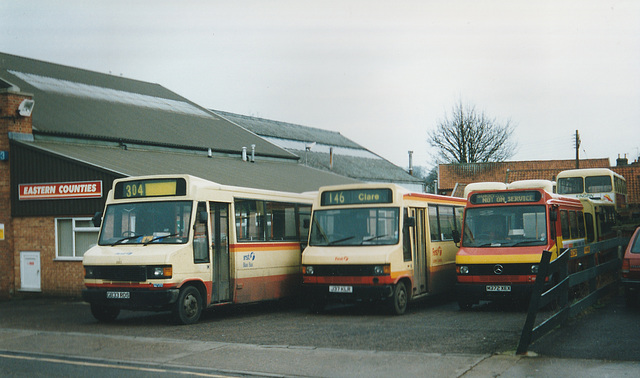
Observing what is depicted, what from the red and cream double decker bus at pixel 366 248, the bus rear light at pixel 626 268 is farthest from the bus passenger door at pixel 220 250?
the bus rear light at pixel 626 268

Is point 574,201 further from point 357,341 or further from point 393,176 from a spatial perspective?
point 393,176

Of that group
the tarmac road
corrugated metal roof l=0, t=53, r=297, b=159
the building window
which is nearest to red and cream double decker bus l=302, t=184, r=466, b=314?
the tarmac road

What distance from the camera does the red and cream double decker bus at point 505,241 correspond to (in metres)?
14.7

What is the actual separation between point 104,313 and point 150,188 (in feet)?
9.21

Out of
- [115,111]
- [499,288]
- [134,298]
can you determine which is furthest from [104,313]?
[115,111]

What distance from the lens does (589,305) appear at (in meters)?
13.9

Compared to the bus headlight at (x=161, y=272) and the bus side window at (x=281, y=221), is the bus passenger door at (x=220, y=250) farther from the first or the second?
the bus side window at (x=281, y=221)

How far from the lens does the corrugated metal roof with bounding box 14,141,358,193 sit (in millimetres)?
21469

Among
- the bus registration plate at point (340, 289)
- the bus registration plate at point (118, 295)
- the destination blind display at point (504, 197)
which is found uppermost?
the destination blind display at point (504, 197)

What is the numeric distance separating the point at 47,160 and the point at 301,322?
10648 mm

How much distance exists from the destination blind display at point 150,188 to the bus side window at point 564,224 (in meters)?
8.57

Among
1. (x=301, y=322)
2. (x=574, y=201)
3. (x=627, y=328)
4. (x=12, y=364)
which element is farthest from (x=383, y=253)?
(x=12, y=364)

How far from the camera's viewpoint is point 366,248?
15008mm

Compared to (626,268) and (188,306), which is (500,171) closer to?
(626,268)
